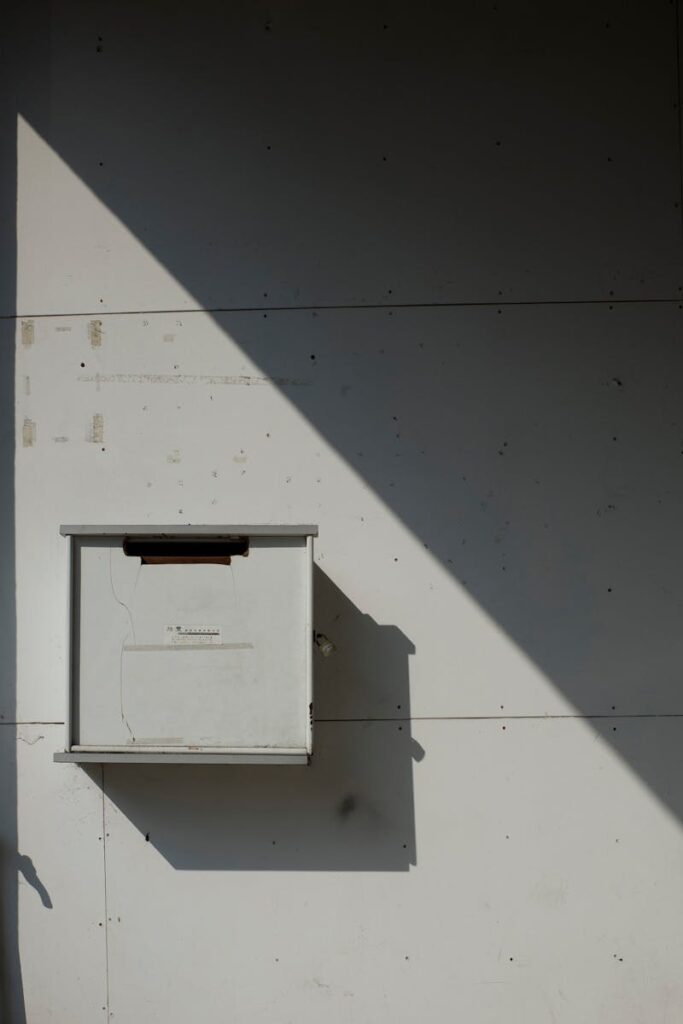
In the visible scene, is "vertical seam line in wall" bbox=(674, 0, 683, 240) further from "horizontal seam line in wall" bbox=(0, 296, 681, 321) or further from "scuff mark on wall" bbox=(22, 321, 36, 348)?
"scuff mark on wall" bbox=(22, 321, 36, 348)

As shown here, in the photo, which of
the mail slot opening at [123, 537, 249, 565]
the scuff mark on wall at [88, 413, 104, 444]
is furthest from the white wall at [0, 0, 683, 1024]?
the mail slot opening at [123, 537, 249, 565]

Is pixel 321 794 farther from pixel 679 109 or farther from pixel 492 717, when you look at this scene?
pixel 679 109

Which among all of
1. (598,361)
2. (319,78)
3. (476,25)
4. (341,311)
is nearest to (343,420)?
(341,311)

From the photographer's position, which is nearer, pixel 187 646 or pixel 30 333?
pixel 187 646

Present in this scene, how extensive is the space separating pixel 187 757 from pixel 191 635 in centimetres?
28

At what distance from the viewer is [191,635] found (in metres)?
1.90

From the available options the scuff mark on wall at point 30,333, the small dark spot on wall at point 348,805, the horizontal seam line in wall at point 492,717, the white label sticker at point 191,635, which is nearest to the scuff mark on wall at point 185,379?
the scuff mark on wall at point 30,333

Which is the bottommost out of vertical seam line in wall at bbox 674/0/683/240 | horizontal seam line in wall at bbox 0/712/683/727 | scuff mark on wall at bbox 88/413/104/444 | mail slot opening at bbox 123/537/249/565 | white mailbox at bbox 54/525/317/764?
horizontal seam line in wall at bbox 0/712/683/727

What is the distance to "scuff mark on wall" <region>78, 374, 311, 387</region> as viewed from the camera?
207cm

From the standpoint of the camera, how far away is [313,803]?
2035 mm

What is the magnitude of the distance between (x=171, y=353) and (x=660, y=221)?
4.21 ft

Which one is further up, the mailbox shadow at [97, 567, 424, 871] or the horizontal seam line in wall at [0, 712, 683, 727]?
the horizontal seam line in wall at [0, 712, 683, 727]

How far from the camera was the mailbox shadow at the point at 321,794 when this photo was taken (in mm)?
2033

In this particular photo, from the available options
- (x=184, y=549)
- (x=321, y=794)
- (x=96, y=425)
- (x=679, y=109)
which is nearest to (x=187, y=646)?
(x=184, y=549)
